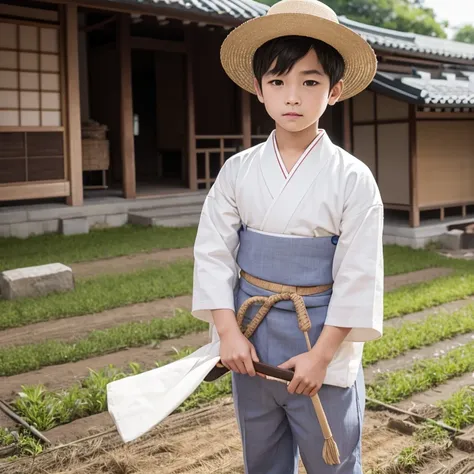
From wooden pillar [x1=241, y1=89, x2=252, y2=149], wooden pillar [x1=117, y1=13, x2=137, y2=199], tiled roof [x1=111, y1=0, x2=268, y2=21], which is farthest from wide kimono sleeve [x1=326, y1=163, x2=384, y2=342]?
wooden pillar [x1=241, y1=89, x2=252, y2=149]

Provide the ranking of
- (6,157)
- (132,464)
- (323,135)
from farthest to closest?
1. (6,157)
2. (132,464)
3. (323,135)

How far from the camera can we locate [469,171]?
11.9 metres

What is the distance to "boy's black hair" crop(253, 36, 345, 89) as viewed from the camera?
205 cm

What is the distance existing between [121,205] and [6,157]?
6.34 ft

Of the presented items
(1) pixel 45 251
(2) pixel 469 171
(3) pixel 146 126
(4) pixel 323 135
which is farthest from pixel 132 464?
(3) pixel 146 126

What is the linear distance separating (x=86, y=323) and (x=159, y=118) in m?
10.2

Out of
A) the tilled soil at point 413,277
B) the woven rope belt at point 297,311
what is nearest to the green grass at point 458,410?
the woven rope belt at point 297,311

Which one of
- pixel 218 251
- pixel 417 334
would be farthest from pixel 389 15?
pixel 218 251

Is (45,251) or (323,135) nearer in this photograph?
(323,135)

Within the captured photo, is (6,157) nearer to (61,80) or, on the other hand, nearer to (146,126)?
(61,80)

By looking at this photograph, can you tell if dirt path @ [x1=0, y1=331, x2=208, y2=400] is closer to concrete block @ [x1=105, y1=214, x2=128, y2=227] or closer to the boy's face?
the boy's face

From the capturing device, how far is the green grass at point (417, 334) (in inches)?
193

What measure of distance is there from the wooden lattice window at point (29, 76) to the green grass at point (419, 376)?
7101mm

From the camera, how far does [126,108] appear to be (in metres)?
10.7
